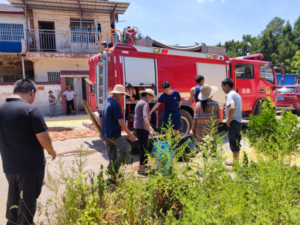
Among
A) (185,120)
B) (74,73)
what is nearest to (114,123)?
(185,120)

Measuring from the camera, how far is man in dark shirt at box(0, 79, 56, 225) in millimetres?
2287

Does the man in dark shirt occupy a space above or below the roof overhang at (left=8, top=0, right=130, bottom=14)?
below

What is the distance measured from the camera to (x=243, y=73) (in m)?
8.32

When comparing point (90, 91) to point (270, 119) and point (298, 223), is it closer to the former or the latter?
point (270, 119)

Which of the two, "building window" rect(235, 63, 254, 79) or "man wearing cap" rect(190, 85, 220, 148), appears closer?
"man wearing cap" rect(190, 85, 220, 148)

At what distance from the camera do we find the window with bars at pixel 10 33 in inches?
592

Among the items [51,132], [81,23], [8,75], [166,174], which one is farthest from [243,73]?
[8,75]

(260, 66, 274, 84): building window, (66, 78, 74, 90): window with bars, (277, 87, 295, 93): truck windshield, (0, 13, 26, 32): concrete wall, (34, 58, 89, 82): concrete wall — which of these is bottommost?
(277, 87, 295, 93): truck windshield

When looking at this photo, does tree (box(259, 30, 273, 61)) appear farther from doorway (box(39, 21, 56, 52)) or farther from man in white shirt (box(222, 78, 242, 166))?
man in white shirt (box(222, 78, 242, 166))

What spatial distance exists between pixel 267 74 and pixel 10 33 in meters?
15.9

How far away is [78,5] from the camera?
47.7 feet

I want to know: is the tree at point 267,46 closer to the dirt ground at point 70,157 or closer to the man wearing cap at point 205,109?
the dirt ground at point 70,157

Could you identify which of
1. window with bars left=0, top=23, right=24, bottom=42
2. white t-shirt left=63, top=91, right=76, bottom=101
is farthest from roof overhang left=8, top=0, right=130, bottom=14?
white t-shirt left=63, top=91, right=76, bottom=101

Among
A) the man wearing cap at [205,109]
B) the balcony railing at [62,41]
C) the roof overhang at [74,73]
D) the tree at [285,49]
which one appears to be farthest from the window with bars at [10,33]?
the tree at [285,49]
